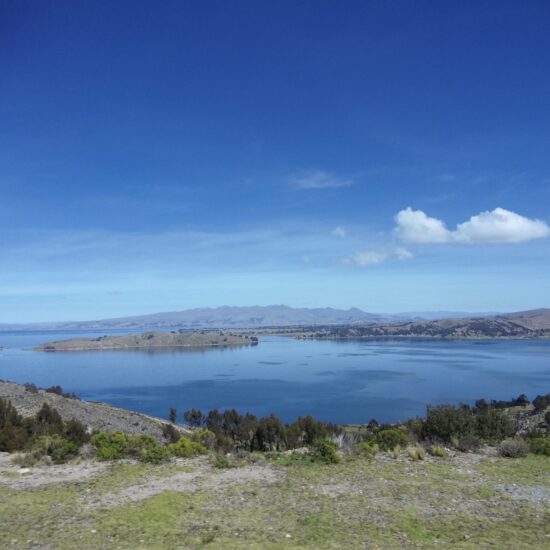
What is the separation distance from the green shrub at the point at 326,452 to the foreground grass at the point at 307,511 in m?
0.52

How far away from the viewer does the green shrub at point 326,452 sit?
11.9 metres

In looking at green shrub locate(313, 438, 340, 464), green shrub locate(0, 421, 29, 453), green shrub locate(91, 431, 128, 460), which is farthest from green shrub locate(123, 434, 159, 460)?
green shrub locate(313, 438, 340, 464)

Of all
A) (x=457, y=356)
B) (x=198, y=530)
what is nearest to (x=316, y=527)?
(x=198, y=530)

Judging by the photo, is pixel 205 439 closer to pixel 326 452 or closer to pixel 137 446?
pixel 137 446

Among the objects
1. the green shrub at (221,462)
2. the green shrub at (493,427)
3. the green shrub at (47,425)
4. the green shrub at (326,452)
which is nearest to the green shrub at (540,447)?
the green shrub at (493,427)

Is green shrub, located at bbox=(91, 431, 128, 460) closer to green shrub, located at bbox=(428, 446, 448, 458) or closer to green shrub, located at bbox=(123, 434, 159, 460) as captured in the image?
green shrub, located at bbox=(123, 434, 159, 460)

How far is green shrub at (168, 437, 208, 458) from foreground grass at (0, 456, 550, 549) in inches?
61.0

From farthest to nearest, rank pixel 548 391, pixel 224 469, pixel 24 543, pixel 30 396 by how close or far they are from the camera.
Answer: pixel 548 391 < pixel 30 396 < pixel 224 469 < pixel 24 543

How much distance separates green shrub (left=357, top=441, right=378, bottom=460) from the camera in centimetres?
1245

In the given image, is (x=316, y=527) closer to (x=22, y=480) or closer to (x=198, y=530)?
(x=198, y=530)

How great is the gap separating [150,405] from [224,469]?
211 ft

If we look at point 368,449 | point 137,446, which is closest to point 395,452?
point 368,449

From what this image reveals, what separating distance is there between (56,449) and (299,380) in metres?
85.9

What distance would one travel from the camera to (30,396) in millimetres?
36906
